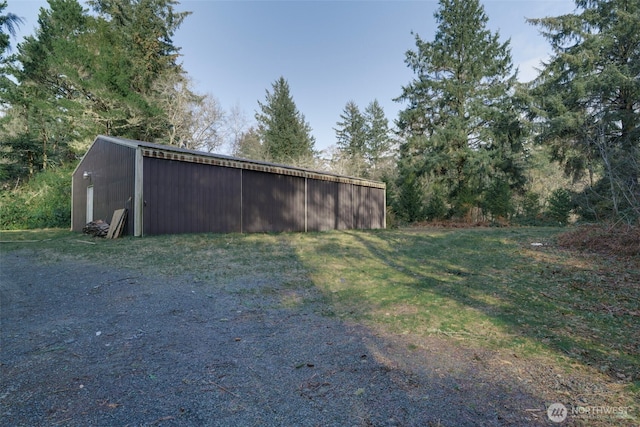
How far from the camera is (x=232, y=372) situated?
198 cm

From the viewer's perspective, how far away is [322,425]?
147 centimetres

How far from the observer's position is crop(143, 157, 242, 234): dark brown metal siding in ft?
26.4

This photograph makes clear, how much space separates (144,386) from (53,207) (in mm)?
16810

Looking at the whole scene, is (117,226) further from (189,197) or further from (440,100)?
(440,100)

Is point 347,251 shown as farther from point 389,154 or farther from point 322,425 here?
point 389,154

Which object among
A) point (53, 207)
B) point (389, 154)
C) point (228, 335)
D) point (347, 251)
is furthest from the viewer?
point (389, 154)

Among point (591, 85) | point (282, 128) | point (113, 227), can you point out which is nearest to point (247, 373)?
point (113, 227)

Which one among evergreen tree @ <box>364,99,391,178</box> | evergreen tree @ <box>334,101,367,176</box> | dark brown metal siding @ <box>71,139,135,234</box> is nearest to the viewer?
dark brown metal siding @ <box>71,139,135,234</box>

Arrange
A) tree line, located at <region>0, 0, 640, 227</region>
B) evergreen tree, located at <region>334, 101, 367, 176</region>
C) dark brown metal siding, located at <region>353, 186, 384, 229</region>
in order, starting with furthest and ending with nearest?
evergreen tree, located at <region>334, 101, 367, 176</region> → dark brown metal siding, located at <region>353, 186, 384, 229</region> → tree line, located at <region>0, 0, 640, 227</region>

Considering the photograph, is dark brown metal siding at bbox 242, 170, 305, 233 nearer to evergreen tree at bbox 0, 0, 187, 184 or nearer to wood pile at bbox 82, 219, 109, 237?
wood pile at bbox 82, 219, 109, 237

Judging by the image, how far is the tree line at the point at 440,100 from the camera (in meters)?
13.4

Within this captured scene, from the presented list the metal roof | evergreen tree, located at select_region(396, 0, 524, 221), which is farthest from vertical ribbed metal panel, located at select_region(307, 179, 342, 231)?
evergreen tree, located at select_region(396, 0, 524, 221)

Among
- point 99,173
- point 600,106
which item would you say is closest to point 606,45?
point 600,106

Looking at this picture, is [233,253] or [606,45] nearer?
[233,253]
